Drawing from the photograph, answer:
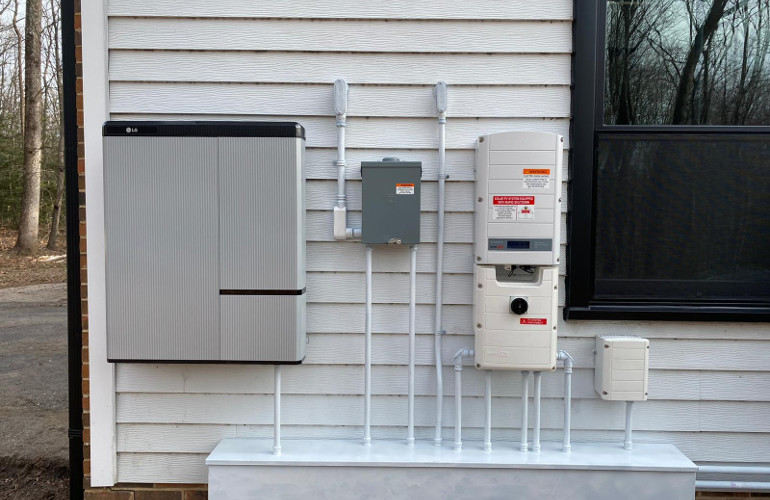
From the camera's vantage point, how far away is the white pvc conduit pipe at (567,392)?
8.04 ft

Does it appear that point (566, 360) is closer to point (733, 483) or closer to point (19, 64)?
point (733, 483)

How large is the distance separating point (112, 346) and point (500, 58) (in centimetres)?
203

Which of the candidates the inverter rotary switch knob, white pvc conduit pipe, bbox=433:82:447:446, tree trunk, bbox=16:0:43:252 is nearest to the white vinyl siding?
white pvc conduit pipe, bbox=433:82:447:446

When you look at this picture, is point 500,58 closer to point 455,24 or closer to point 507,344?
point 455,24

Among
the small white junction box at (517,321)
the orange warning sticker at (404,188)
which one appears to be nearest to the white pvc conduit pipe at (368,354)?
the orange warning sticker at (404,188)

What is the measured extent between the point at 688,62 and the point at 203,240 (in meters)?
2.24

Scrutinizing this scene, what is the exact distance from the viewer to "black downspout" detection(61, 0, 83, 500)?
248 cm

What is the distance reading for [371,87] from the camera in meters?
2.50

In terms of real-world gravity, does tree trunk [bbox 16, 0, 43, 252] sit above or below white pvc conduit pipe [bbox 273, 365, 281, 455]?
above

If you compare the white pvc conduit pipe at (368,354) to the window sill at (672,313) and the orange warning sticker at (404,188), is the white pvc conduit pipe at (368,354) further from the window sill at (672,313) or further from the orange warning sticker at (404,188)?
the window sill at (672,313)

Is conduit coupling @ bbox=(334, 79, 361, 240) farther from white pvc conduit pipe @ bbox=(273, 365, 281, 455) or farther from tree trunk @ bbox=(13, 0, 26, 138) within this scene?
tree trunk @ bbox=(13, 0, 26, 138)

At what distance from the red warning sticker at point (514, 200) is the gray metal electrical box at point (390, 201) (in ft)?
1.08

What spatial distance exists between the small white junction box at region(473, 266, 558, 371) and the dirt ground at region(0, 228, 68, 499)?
2459 millimetres

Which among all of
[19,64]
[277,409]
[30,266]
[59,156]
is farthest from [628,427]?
[19,64]
